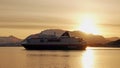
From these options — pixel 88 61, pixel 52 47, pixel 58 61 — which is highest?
pixel 52 47

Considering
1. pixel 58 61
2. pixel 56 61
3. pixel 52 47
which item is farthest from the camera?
pixel 52 47

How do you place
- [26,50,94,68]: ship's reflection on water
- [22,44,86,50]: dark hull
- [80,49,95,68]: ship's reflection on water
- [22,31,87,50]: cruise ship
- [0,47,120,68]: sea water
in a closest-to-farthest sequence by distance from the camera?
[26,50,94,68]: ship's reflection on water < [0,47,120,68]: sea water < [80,49,95,68]: ship's reflection on water < [22,44,86,50]: dark hull < [22,31,87,50]: cruise ship

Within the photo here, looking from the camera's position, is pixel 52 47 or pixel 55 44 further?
pixel 55 44

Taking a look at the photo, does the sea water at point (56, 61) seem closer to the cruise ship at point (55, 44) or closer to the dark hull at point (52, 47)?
the dark hull at point (52, 47)

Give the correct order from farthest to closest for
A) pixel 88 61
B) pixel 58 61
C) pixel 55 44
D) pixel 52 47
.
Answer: pixel 55 44, pixel 52 47, pixel 88 61, pixel 58 61

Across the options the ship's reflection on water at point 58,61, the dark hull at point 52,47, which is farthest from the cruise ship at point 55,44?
the ship's reflection on water at point 58,61

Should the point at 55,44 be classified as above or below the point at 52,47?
above

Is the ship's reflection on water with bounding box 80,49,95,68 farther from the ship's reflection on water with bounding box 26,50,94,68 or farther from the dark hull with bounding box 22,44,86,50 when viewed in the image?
the dark hull with bounding box 22,44,86,50

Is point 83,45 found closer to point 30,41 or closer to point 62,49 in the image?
point 62,49

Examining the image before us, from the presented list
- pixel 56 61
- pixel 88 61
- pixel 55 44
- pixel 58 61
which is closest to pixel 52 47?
pixel 55 44

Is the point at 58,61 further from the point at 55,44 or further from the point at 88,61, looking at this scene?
the point at 55,44

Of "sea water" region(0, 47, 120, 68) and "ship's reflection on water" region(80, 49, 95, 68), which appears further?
"ship's reflection on water" region(80, 49, 95, 68)

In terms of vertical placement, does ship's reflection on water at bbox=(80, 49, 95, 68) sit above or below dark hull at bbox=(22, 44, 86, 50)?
below

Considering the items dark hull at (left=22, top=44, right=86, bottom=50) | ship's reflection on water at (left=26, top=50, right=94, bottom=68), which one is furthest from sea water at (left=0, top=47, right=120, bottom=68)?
dark hull at (left=22, top=44, right=86, bottom=50)
